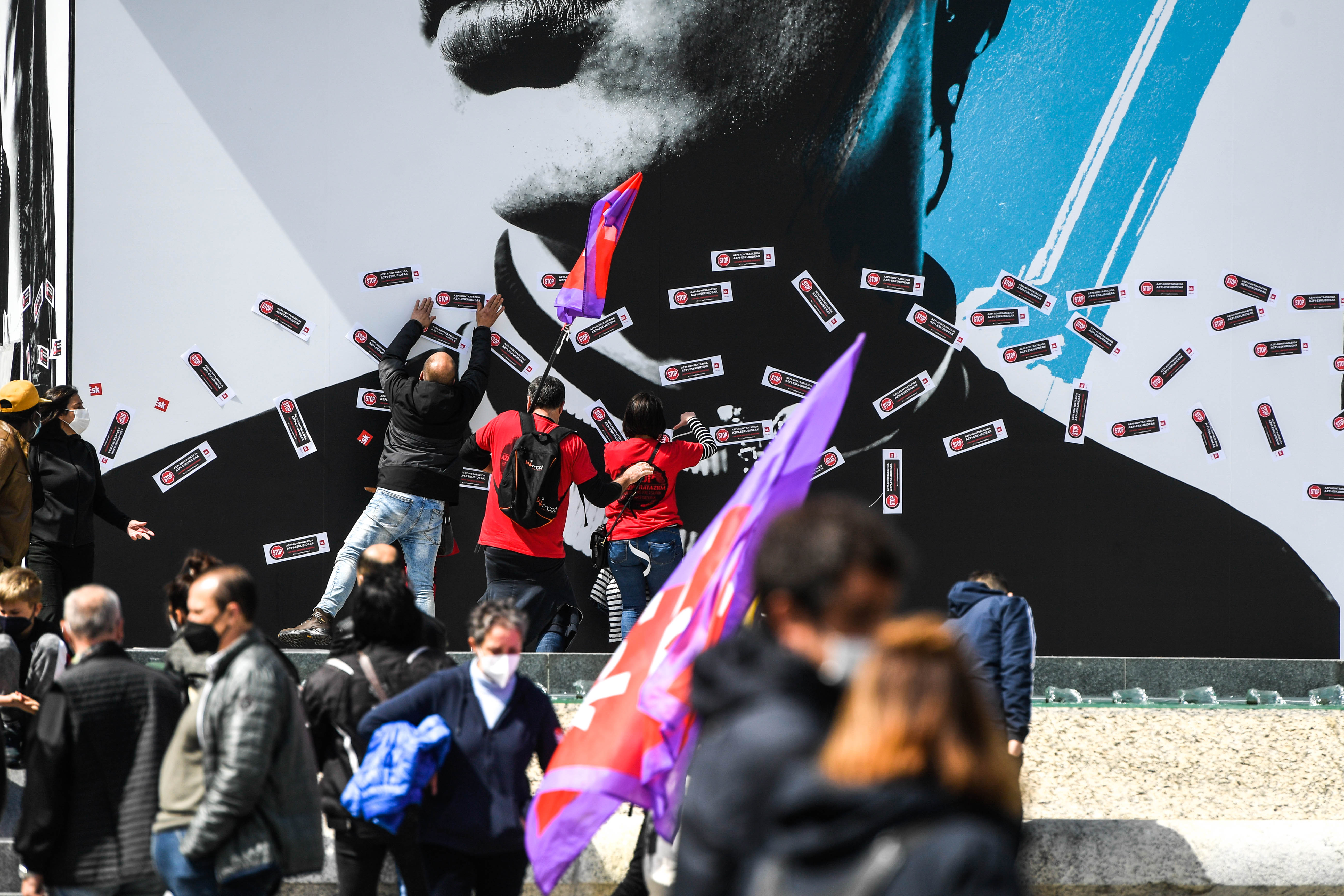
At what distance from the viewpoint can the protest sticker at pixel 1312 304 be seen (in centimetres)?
886

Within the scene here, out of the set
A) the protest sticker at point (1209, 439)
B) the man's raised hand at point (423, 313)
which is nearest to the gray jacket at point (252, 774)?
the man's raised hand at point (423, 313)

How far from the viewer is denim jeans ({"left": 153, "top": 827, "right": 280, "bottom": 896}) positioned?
362cm

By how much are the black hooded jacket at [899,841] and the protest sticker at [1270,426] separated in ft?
25.5

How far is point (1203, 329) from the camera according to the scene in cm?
886

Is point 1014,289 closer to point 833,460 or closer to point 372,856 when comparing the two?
point 833,460

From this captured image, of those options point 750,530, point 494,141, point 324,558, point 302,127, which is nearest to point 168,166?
point 302,127

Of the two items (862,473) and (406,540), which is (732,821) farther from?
(862,473)

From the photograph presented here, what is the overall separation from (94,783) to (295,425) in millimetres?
5192

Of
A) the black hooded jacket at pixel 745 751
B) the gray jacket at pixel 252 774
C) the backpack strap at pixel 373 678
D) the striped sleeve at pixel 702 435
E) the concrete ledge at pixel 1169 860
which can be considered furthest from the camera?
the striped sleeve at pixel 702 435

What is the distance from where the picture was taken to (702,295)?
28.9 feet

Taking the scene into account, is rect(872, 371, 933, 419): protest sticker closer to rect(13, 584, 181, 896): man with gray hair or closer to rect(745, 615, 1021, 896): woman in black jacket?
rect(13, 584, 181, 896): man with gray hair

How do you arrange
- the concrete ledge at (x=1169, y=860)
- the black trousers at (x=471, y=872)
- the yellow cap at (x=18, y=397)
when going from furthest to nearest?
the yellow cap at (x=18, y=397) < the concrete ledge at (x=1169, y=860) < the black trousers at (x=471, y=872)

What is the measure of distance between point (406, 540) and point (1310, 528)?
5.83 meters

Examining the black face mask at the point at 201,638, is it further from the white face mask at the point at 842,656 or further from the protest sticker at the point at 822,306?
the protest sticker at the point at 822,306
